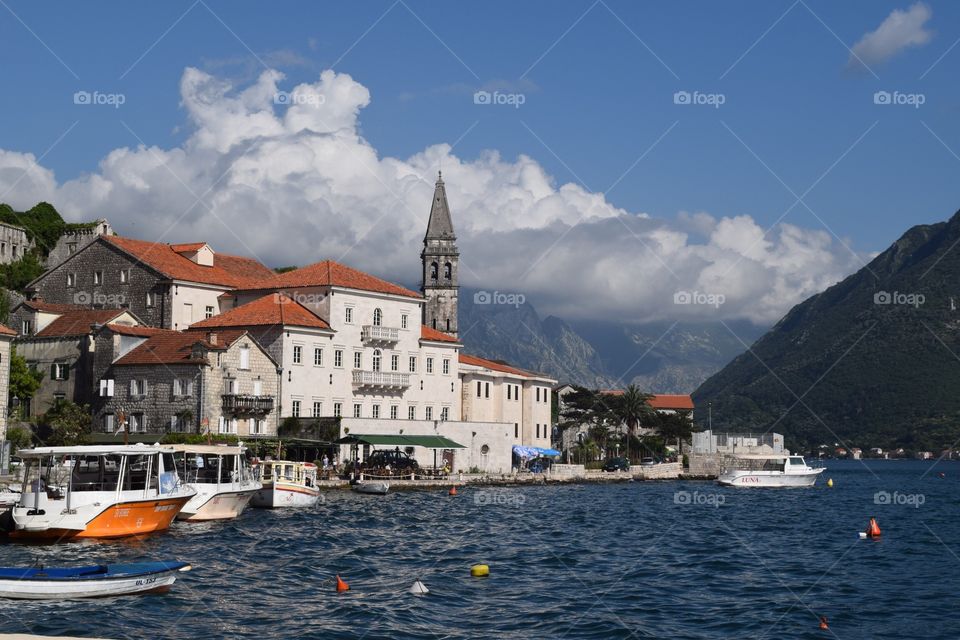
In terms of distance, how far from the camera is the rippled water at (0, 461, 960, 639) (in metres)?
27.8

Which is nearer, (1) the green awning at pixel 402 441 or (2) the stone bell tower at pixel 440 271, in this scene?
(1) the green awning at pixel 402 441

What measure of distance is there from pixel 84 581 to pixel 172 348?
50761 millimetres

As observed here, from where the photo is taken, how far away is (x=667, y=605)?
31.6 metres

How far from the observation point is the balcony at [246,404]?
251 feet

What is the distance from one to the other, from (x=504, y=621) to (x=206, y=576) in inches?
414

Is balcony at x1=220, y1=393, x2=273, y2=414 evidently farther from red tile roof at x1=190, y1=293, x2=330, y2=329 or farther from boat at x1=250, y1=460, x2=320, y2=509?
boat at x1=250, y1=460, x2=320, y2=509

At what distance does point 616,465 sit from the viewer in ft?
378

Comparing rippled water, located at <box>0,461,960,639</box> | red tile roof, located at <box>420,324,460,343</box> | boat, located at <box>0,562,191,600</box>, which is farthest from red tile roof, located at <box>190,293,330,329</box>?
boat, located at <box>0,562,191,600</box>

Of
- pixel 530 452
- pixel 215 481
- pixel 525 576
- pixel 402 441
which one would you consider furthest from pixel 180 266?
pixel 525 576

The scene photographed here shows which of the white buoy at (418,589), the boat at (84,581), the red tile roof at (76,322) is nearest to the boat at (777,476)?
the red tile roof at (76,322)

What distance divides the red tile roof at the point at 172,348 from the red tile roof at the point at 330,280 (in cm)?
996

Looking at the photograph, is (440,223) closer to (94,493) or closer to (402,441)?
(402,441)

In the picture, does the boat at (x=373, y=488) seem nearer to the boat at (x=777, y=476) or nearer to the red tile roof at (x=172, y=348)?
the red tile roof at (x=172, y=348)

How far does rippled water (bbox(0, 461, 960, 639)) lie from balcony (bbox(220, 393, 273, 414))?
16.0 meters
